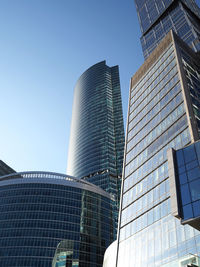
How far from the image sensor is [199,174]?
35.1 meters

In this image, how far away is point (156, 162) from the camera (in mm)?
57469

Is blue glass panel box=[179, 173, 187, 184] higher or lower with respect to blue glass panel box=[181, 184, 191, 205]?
higher

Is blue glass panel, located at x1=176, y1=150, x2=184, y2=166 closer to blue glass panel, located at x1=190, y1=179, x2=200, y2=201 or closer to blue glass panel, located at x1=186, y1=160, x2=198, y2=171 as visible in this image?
blue glass panel, located at x1=186, y1=160, x2=198, y2=171

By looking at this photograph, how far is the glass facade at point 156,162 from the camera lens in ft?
141

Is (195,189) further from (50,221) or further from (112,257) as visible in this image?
(50,221)

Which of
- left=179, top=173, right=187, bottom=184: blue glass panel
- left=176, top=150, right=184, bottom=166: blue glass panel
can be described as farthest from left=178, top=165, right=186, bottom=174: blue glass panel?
left=176, top=150, right=184, bottom=166: blue glass panel

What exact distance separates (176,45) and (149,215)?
164 ft

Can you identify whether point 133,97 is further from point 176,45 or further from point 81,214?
point 81,214

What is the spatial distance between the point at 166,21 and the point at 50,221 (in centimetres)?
12743

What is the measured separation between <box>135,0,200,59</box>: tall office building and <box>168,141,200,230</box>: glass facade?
10424 centimetres

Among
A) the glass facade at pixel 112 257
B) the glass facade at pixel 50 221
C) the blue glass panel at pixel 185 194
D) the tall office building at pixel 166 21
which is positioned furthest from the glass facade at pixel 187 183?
the tall office building at pixel 166 21

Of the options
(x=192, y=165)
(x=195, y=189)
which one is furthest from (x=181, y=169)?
(x=195, y=189)

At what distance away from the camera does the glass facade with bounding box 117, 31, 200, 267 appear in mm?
43125

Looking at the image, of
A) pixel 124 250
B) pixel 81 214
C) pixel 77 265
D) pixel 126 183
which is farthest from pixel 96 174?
pixel 124 250
